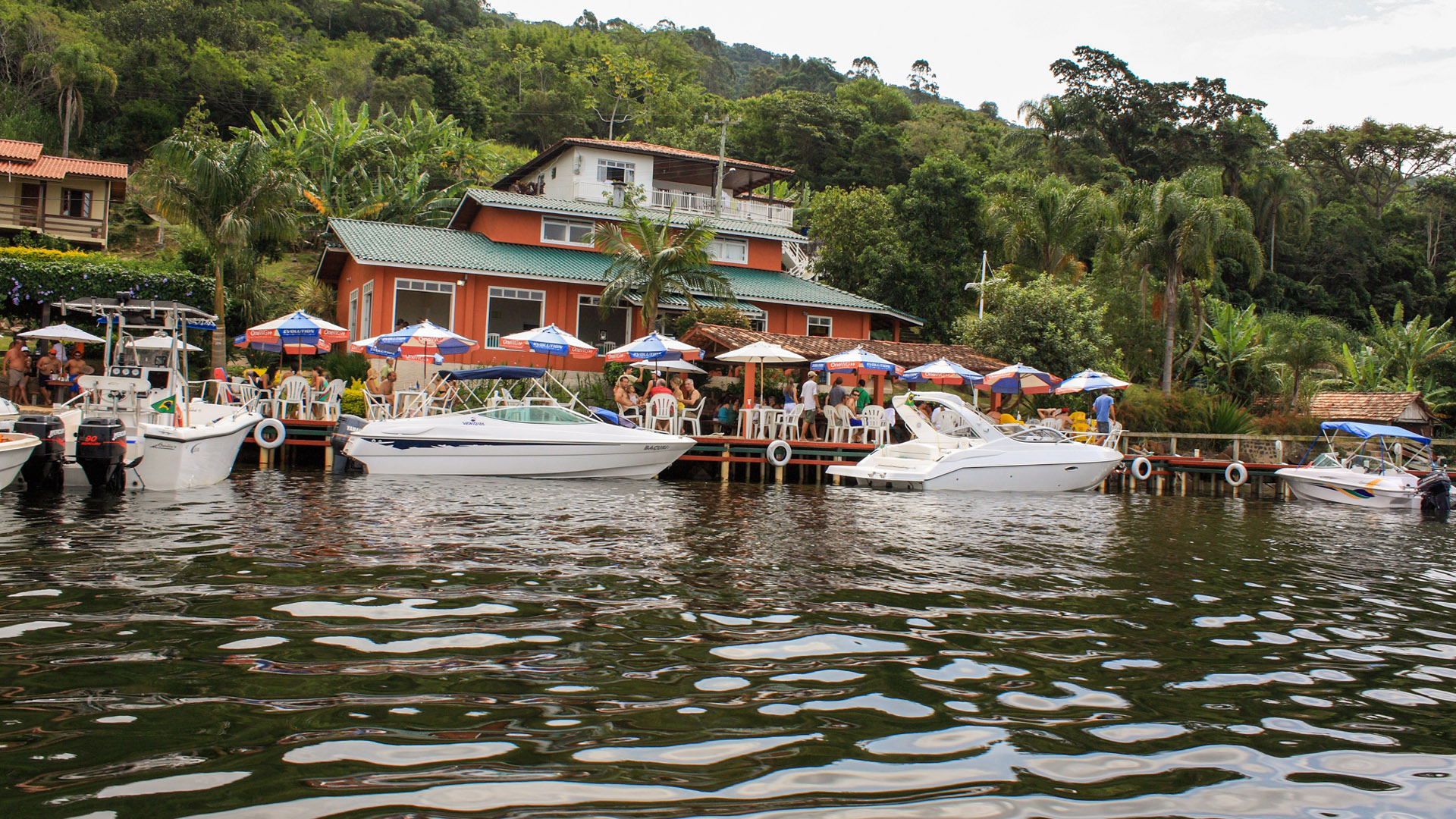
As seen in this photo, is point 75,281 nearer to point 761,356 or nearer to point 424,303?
point 424,303

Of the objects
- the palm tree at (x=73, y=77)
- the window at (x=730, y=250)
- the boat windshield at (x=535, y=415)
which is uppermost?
the palm tree at (x=73, y=77)

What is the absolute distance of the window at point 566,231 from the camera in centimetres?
3353

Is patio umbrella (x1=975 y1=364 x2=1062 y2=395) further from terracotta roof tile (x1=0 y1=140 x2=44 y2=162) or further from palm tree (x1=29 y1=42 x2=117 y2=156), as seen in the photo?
palm tree (x1=29 y1=42 x2=117 y2=156)

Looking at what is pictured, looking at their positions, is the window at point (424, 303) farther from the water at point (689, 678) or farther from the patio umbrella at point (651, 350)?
the water at point (689, 678)

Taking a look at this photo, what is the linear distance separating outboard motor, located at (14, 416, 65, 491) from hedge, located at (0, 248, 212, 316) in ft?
51.8

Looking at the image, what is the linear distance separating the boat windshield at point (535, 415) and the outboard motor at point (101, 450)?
238 inches

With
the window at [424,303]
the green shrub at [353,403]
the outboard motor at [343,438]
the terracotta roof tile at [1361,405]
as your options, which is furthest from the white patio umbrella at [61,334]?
the terracotta roof tile at [1361,405]

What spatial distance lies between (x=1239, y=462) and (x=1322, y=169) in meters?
49.0

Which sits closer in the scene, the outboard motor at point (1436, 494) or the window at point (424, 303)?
the outboard motor at point (1436, 494)

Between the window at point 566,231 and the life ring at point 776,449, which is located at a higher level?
the window at point 566,231

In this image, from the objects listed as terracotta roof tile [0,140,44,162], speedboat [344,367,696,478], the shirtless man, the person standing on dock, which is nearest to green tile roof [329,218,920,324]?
the shirtless man

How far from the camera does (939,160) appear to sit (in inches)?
1746

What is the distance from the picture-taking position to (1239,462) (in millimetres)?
25562

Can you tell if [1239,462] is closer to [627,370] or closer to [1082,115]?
[627,370]
